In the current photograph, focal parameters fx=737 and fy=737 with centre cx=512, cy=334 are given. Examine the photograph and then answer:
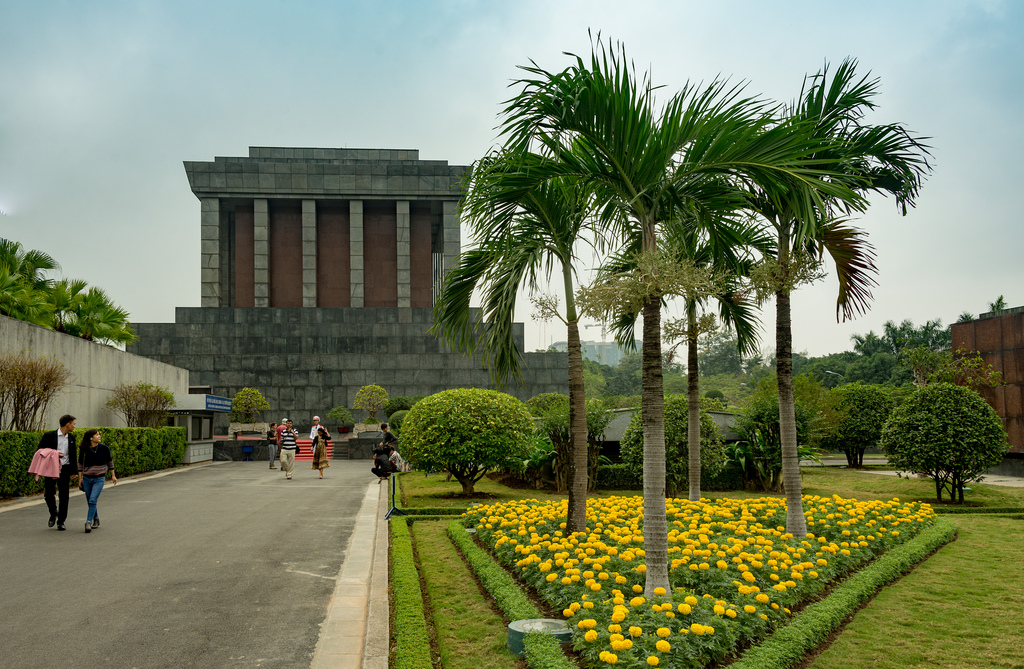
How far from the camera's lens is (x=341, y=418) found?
4531 cm

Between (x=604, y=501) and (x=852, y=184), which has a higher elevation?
(x=852, y=184)

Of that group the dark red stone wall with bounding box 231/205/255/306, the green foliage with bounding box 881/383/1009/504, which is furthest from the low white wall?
the dark red stone wall with bounding box 231/205/255/306

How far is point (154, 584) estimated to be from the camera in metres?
7.72

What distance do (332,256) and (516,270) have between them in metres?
48.0

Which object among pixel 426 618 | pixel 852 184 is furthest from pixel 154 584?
pixel 852 184

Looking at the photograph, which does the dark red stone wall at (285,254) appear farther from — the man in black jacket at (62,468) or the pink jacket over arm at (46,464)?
the pink jacket over arm at (46,464)

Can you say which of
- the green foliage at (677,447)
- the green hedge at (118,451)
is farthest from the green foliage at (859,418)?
the green hedge at (118,451)

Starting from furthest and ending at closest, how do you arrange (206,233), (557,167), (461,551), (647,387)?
(206,233) → (461,551) → (557,167) → (647,387)

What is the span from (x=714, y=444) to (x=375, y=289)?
41.3 meters

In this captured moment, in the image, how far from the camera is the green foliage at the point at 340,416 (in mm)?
45312

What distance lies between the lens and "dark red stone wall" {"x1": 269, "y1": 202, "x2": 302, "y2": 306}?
178ft

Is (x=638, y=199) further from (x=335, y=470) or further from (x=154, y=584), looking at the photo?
(x=335, y=470)

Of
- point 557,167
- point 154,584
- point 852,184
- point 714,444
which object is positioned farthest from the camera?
point 714,444

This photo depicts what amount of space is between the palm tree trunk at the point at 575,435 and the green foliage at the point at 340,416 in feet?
123
